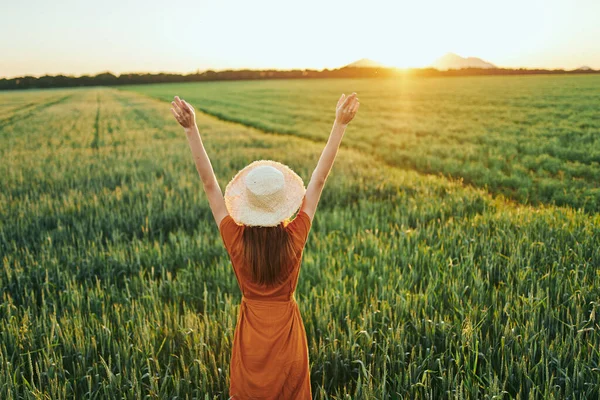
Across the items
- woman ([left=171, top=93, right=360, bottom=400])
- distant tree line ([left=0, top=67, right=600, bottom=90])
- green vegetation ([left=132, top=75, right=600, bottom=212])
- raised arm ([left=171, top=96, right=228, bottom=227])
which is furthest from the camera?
distant tree line ([left=0, top=67, right=600, bottom=90])

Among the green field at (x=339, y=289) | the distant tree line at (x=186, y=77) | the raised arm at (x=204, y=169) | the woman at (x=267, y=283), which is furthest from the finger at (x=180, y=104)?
the distant tree line at (x=186, y=77)

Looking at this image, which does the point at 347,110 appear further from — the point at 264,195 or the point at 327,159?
the point at 264,195

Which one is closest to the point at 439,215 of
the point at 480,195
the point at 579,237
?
the point at 480,195

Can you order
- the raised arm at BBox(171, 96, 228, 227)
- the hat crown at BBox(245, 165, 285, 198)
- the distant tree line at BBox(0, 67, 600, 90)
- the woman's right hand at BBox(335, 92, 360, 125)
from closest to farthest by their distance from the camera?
1. the hat crown at BBox(245, 165, 285, 198)
2. the raised arm at BBox(171, 96, 228, 227)
3. the woman's right hand at BBox(335, 92, 360, 125)
4. the distant tree line at BBox(0, 67, 600, 90)

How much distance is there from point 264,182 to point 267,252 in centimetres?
33

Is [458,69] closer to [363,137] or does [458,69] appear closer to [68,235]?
[363,137]

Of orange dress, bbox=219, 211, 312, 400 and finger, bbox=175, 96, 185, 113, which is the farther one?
finger, bbox=175, 96, 185, 113


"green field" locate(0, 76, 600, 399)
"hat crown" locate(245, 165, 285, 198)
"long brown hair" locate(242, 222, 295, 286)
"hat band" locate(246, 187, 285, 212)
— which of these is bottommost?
"green field" locate(0, 76, 600, 399)

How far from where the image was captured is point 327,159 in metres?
2.30

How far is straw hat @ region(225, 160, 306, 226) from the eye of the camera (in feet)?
6.06

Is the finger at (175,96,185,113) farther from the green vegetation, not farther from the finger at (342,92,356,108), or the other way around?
the green vegetation

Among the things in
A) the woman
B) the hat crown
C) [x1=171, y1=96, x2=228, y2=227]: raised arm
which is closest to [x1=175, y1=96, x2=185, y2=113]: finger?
[x1=171, y1=96, x2=228, y2=227]: raised arm

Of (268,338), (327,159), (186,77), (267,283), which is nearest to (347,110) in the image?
(327,159)

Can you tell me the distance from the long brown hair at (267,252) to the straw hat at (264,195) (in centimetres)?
6
